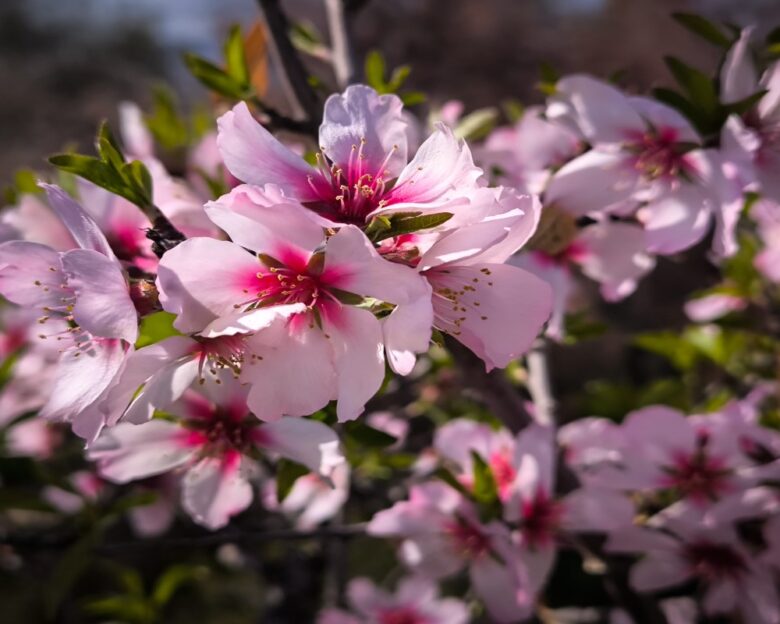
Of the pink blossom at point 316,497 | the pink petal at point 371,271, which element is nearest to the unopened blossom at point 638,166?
the pink petal at point 371,271

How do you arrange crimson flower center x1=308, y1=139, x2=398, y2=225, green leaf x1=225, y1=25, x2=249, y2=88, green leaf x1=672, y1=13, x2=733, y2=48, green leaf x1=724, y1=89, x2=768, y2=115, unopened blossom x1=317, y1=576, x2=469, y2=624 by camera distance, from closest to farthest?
crimson flower center x1=308, y1=139, x2=398, y2=225 < green leaf x1=724, y1=89, x2=768, y2=115 < green leaf x1=672, y1=13, x2=733, y2=48 < green leaf x1=225, y1=25, x2=249, y2=88 < unopened blossom x1=317, y1=576, x2=469, y2=624

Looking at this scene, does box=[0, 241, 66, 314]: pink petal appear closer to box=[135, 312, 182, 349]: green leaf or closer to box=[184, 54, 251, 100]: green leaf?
box=[135, 312, 182, 349]: green leaf

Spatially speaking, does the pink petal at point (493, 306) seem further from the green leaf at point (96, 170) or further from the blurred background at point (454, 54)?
the blurred background at point (454, 54)

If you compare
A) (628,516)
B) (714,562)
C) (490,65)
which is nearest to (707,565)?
(714,562)

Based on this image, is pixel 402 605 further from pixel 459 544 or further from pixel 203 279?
pixel 203 279

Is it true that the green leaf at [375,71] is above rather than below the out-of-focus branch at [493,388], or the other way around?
above

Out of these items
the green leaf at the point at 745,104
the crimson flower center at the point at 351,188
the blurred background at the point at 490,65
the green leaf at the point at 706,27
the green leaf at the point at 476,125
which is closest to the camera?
the crimson flower center at the point at 351,188

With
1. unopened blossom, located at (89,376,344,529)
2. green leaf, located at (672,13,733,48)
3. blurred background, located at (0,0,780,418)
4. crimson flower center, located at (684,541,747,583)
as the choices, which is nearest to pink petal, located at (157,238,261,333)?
unopened blossom, located at (89,376,344,529)

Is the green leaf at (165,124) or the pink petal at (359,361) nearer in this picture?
the pink petal at (359,361)
